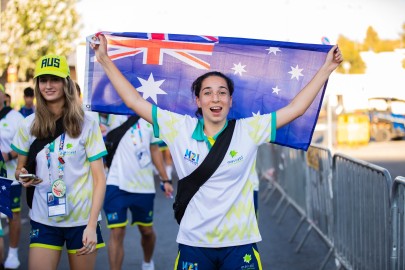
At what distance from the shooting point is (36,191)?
5.46 metres

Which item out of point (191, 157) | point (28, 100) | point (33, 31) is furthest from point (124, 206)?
point (33, 31)

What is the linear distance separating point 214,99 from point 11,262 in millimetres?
4922

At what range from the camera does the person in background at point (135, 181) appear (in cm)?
802

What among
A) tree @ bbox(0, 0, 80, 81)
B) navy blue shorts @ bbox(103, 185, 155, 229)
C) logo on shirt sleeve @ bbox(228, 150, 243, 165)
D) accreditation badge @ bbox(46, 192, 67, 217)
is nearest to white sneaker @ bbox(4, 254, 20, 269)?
navy blue shorts @ bbox(103, 185, 155, 229)

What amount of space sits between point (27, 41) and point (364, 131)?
48.5 feet

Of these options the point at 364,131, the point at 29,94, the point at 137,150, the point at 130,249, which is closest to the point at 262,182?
the point at 29,94

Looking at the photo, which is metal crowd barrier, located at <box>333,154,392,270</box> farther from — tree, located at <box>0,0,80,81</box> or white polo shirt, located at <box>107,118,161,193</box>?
tree, located at <box>0,0,80,81</box>

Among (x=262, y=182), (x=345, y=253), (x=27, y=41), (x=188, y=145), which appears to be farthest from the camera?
(x=27, y=41)

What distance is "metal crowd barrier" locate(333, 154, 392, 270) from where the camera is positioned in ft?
20.2

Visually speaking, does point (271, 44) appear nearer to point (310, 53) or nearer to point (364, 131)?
point (310, 53)

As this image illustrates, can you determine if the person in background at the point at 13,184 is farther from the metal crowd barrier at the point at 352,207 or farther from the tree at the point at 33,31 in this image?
the tree at the point at 33,31

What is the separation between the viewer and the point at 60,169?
17.6 feet

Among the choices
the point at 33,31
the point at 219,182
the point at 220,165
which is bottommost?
the point at 219,182

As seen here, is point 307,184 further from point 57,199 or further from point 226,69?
point 57,199
